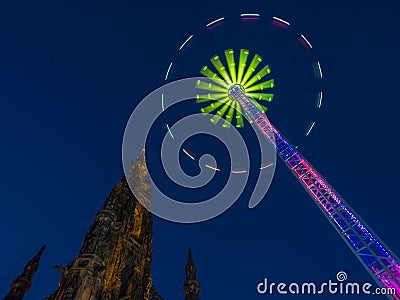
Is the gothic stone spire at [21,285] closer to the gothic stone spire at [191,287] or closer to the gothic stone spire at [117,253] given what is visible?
the gothic stone spire at [117,253]

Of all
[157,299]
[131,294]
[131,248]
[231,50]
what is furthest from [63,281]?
[231,50]

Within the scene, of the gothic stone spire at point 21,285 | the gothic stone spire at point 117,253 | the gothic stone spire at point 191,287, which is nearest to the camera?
the gothic stone spire at point 117,253

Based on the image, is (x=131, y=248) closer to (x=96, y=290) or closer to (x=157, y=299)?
(x=157, y=299)

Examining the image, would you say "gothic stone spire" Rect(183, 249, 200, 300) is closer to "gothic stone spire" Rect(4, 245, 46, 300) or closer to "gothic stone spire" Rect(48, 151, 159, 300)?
"gothic stone spire" Rect(48, 151, 159, 300)

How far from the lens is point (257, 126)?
42.3 metres

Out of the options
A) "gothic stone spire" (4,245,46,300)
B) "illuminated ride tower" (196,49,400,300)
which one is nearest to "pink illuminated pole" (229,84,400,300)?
"illuminated ride tower" (196,49,400,300)

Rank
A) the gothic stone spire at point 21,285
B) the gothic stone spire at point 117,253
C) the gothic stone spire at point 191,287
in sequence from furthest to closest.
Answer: the gothic stone spire at point 191,287 < the gothic stone spire at point 21,285 < the gothic stone spire at point 117,253

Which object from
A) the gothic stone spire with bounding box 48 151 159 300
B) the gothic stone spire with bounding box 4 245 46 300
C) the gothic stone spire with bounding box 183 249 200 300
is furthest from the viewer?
the gothic stone spire with bounding box 183 249 200 300

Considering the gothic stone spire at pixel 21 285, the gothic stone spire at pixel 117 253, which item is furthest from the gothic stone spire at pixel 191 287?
the gothic stone spire at pixel 21 285

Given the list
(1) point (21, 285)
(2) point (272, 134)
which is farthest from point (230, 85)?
(1) point (21, 285)

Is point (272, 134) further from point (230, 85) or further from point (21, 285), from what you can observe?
point (21, 285)

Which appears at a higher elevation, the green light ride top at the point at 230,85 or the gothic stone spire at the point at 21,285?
the green light ride top at the point at 230,85

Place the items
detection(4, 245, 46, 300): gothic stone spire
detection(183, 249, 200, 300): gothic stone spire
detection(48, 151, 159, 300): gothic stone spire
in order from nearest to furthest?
1. detection(48, 151, 159, 300): gothic stone spire
2. detection(4, 245, 46, 300): gothic stone spire
3. detection(183, 249, 200, 300): gothic stone spire

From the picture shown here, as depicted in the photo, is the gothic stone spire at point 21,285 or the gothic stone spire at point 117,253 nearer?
the gothic stone spire at point 117,253
